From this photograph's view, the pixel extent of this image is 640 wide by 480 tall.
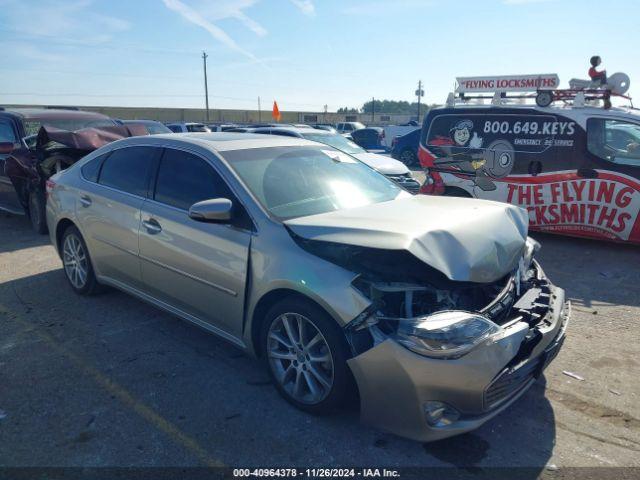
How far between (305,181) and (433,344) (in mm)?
1788

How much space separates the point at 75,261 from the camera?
202 inches

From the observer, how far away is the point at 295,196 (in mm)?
3615

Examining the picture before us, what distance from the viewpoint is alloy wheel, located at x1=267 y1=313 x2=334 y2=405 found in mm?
2971

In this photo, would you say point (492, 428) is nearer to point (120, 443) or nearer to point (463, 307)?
point (463, 307)

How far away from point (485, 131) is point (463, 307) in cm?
552

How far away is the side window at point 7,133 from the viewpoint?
8.63 m

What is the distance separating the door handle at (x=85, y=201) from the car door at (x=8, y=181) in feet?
13.3

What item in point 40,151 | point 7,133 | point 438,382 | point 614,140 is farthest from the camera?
point 7,133

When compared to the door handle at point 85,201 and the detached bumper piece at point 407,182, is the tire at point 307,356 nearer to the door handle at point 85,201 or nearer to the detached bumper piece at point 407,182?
the door handle at point 85,201

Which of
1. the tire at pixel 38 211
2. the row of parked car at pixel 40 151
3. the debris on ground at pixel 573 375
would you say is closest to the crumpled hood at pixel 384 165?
the row of parked car at pixel 40 151

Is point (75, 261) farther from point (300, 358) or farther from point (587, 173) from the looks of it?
point (587, 173)

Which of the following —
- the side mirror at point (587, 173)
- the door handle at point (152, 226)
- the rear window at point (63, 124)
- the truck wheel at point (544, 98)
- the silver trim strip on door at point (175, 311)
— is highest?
the truck wheel at point (544, 98)

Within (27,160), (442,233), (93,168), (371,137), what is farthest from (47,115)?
(371,137)

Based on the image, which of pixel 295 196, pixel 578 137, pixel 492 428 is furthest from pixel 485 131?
pixel 492 428
